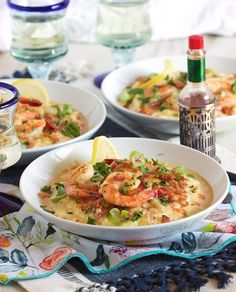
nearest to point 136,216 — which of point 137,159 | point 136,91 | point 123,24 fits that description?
point 137,159

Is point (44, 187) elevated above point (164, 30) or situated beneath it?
elevated above

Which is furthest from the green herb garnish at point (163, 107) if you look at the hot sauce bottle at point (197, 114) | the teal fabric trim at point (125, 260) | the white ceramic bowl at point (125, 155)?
the teal fabric trim at point (125, 260)

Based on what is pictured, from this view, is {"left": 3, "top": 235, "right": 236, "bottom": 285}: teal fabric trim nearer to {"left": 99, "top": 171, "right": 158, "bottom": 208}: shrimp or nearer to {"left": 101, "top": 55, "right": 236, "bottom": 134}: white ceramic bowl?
{"left": 99, "top": 171, "right": 158, "bottom": 208}: shrimp

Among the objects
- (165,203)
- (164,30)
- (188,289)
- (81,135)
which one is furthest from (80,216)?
(164,30)

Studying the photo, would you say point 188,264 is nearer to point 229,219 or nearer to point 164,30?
point 229,219

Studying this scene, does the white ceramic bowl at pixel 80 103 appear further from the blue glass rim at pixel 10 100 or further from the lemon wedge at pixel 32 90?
the blue glass rim at pixel 10 100

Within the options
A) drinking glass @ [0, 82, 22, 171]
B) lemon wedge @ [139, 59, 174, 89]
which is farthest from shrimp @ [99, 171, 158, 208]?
lemon wedge @ [139, 59, 174, 89]

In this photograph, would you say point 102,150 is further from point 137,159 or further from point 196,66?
point 196,66
